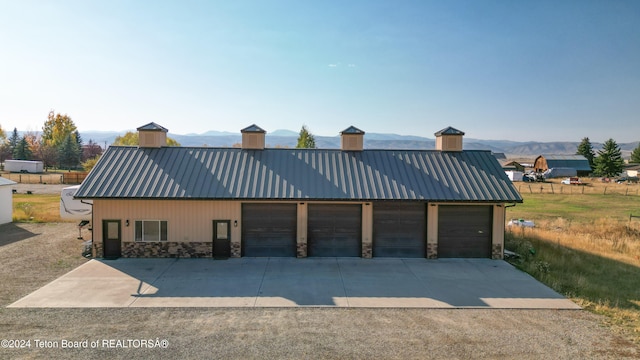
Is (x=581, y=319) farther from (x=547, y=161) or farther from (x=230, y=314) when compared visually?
(x=547, y=161)

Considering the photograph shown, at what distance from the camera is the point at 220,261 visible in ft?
55.3

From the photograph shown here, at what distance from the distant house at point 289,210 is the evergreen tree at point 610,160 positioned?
74.4 metres

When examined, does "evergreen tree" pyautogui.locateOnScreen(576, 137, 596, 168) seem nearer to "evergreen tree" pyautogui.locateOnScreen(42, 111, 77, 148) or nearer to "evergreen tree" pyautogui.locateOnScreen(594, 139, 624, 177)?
"evergreen tree" pyautogui.locateOnScreen(594, 139, 624, 177)

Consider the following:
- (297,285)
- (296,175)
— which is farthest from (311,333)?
(296,175)

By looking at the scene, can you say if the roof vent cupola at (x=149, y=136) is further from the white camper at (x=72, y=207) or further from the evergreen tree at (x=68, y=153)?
the evergreen tree at (x=68, y=153)

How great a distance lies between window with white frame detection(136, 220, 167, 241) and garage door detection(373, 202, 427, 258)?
9.76 meters

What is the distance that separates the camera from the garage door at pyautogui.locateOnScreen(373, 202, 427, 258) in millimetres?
17703

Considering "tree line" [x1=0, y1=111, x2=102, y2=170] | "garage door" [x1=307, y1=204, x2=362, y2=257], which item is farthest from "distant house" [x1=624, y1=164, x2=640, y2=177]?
"tree line" [x1=0, y1=111, x2=102, y2=170]

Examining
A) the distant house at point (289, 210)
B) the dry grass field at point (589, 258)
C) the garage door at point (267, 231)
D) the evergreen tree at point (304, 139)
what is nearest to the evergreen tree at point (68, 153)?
the evergreen tree at point (304, 139)

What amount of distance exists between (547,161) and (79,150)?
10186 cm

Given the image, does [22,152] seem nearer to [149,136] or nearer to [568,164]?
[149,136]

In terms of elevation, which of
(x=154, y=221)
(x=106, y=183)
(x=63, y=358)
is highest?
(x=106, y=183)

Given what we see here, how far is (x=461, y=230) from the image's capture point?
17828 mm

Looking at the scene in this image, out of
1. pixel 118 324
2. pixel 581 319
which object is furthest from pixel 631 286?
pixel 118 324
